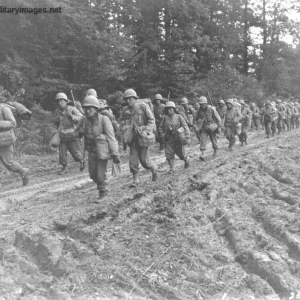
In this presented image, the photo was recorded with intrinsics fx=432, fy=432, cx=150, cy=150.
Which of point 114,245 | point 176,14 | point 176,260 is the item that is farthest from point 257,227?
point 176,14

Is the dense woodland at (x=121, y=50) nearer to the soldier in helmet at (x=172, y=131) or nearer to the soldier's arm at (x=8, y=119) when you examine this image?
the soldier's arm at (x=8, y=119)

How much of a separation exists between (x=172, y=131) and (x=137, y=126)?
1946 mm

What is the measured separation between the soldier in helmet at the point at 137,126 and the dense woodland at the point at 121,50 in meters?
6.64

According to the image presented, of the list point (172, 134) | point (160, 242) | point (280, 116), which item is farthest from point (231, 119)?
point (160, 242)

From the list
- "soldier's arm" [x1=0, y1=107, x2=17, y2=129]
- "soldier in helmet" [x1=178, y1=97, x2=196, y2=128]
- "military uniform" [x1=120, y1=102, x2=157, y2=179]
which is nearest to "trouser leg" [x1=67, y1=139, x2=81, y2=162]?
"soldier's arm" [x1=0, y1=107, x2=17, y2=129]

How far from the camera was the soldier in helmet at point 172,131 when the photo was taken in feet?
35.7

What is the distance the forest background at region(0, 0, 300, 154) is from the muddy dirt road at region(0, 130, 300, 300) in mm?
8775

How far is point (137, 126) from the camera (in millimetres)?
9172

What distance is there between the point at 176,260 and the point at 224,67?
2493 centimetres

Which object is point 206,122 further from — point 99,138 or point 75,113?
point 99,138

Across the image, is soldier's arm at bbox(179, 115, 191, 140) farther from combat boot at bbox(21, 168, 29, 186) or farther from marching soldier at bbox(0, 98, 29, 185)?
marching soldier at bbox(0, 98, 29, 185)

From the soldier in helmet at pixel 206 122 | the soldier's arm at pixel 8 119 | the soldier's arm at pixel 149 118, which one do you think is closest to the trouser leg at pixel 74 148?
the soldier's arm at pixel 8 119

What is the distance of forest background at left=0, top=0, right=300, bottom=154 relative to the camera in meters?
17.3

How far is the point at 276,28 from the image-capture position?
42.8m
